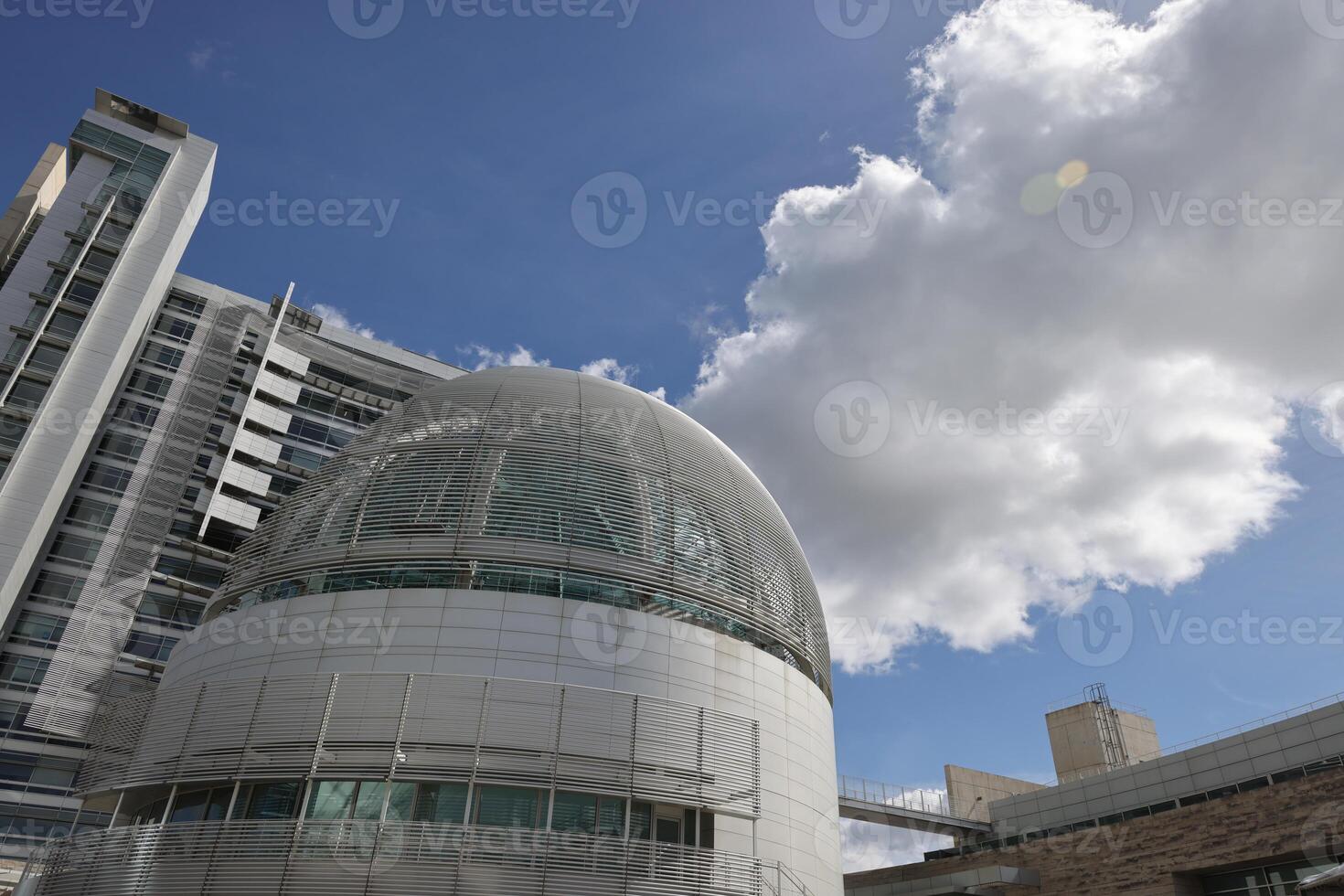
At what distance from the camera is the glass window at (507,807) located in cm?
1678

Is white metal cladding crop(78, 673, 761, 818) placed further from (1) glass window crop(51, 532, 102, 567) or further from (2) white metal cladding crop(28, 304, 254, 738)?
(1) glass window crop(51, 532, 102, 567)

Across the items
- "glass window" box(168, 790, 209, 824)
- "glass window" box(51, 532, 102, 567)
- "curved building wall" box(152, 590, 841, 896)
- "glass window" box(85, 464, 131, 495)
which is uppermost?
"glass window" box(85, 464, 131, 495)

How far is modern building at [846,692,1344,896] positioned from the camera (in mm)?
23438

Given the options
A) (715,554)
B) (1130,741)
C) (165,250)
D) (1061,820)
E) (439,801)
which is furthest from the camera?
(165,250)

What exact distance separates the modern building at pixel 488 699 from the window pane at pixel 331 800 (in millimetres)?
41

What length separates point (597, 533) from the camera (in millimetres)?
21422

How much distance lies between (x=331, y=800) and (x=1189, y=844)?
25.5m

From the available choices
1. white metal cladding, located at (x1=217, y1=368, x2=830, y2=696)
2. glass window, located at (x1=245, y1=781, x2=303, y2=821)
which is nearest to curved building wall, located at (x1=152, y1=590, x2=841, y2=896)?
white metal cladding, located at (x1=217, y1=368, x2=830, y2=696)

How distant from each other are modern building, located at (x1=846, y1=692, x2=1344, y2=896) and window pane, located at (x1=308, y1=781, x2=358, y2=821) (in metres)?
22.1

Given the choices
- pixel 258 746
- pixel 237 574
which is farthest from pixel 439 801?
pixel 237 574

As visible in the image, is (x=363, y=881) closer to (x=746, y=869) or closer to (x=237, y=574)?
(x=746, y=869)

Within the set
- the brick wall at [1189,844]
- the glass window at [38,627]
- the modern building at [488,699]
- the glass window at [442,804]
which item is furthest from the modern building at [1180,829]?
the glass window at [38,627]

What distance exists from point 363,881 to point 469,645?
16.7ft

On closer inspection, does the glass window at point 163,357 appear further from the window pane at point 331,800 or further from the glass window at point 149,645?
the window pane at point 331,800
